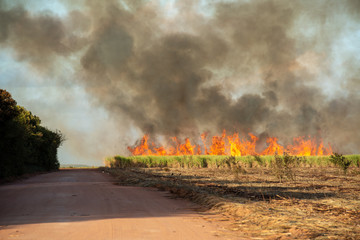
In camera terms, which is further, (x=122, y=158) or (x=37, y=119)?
(x=122, y=158)

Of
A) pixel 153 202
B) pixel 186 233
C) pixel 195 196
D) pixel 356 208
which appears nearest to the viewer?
pixel 186 233

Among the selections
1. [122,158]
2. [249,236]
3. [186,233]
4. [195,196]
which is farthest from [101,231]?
[122,158]

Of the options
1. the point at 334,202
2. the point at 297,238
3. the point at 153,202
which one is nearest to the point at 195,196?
the point at 153,202

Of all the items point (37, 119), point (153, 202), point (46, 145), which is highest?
point (37, 119)

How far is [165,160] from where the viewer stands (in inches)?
1879

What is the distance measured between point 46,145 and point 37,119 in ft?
12.5

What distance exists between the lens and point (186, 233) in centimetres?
648

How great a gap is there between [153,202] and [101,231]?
4.67 m

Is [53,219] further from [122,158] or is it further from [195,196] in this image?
[122,158]

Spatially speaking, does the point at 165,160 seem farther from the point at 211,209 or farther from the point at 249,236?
the point at 249,236

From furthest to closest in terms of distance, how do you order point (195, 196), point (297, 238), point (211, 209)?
point (195, 196)
point (211, 209)
point (297, 238)

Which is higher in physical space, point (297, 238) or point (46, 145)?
point (46, 145)

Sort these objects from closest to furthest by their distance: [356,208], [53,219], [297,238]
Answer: [297,238]
[53,219]
[356,208]

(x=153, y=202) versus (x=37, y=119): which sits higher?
(x=37, y=119)
